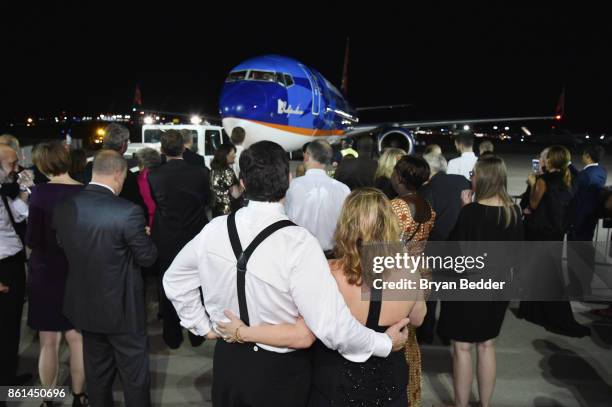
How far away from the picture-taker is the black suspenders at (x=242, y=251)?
1.95 meters

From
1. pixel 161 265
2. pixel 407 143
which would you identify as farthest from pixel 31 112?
pixel 161 265

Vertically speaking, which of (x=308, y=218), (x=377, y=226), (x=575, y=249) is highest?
(x=377, y=226)

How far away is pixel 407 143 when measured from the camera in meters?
16.3

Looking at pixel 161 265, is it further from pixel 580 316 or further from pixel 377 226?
pixel 580 316

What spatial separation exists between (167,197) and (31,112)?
8143 cm

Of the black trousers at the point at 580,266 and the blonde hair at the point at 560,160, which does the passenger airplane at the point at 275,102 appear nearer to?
the black trousers at the point at 580,266

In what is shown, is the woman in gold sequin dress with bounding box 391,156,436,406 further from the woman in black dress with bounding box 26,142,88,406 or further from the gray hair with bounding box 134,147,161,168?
the gray hair with bounding box 134,147,161,168

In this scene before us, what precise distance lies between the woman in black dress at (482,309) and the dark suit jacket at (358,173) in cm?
219

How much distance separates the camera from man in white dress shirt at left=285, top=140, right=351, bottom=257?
13.4 ft

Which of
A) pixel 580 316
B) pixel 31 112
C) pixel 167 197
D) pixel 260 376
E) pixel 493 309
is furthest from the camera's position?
pixel 31 112

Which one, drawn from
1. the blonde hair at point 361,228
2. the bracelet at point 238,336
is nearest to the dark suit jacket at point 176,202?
the blonde hair at point 361,228

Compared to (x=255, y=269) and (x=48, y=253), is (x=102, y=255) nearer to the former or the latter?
(x=48, y=253)

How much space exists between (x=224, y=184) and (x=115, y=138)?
160 centimetres

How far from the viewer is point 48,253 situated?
339 centimetres
